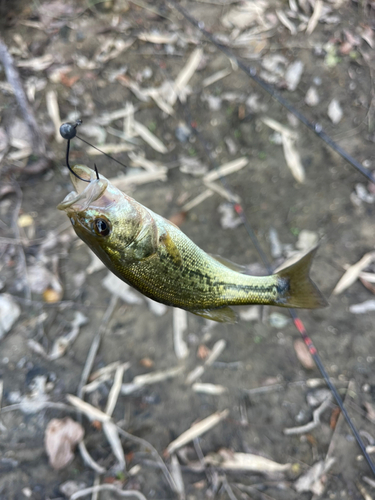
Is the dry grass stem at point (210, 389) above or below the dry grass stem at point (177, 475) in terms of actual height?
above

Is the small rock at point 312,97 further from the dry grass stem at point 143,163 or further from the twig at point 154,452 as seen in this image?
the twig at point 154,452

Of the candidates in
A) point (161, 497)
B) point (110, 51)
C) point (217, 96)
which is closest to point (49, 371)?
point (161, 497)

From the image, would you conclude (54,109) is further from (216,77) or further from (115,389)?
(115,389)

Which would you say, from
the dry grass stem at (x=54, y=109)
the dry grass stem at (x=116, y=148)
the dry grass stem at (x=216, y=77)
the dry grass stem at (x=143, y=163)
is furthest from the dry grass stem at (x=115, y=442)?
the dry grass stem at (x=216, y=77)

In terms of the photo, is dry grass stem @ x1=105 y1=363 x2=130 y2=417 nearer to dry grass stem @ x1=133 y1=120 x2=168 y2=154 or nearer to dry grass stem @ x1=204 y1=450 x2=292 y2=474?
dry grass stem @ x1=204 y1=450 x2=292 y2=474

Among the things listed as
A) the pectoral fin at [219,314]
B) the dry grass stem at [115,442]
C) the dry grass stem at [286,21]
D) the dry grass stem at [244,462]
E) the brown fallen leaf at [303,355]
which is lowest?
the dry grass stem at [115,442]

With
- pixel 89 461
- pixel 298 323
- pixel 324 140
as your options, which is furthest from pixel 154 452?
pixel 324 140
